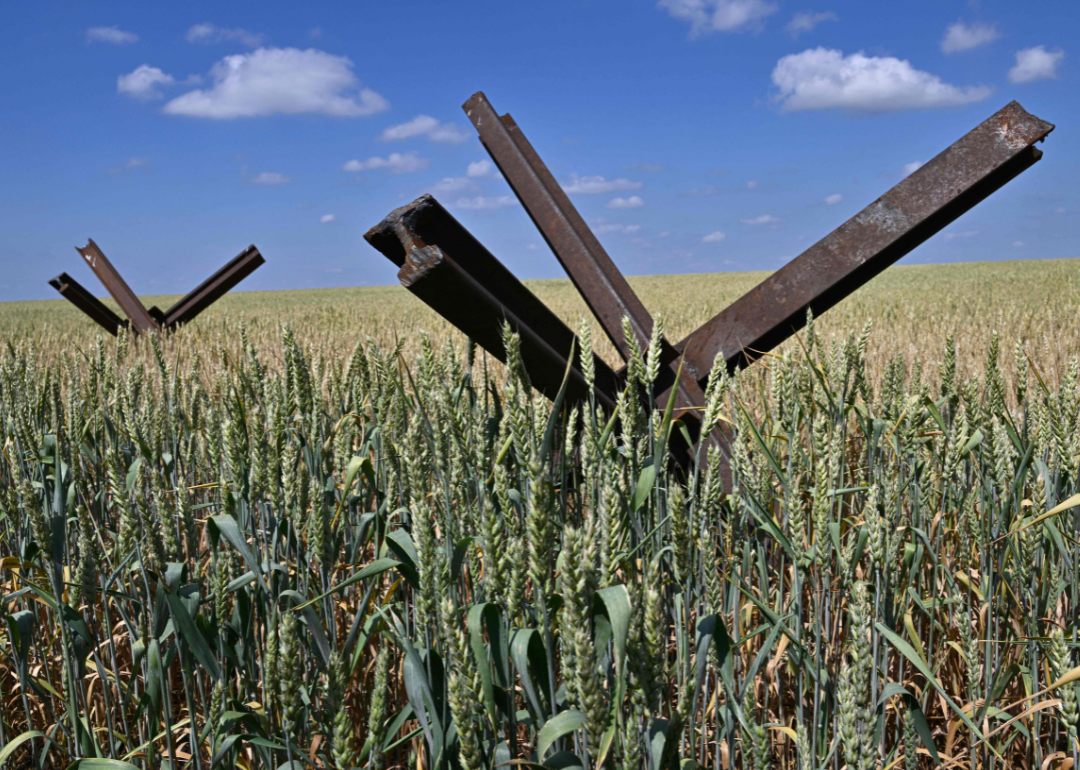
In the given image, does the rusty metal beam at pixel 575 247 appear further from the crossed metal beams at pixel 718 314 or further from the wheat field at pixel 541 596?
the wheat field at pixel 541 596

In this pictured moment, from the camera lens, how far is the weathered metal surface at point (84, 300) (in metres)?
7.07

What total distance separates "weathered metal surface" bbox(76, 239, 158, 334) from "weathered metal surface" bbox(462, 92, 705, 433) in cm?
548

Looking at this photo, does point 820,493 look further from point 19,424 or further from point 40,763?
point 19,424

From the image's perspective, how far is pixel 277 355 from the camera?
5.30m

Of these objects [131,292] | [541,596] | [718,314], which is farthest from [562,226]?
[131,292]

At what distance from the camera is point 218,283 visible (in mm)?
7332

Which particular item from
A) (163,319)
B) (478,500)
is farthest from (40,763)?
(163,319)

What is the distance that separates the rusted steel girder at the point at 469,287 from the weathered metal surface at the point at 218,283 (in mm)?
6283

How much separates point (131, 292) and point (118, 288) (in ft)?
0.61

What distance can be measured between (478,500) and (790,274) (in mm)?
1301

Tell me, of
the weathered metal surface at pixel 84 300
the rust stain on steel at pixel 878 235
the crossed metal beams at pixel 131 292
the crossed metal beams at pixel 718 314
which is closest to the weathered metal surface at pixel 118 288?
the crossed metal beams at pixel 131 292

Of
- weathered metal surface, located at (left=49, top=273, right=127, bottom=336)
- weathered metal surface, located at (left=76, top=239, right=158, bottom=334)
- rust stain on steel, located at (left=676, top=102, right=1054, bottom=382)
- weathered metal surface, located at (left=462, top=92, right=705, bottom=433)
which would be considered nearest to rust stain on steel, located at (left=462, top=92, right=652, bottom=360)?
weathered metal surface, located at (left=462, top=92, right=705, bottom=433)

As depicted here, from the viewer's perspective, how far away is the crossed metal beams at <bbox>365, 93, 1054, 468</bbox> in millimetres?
1644

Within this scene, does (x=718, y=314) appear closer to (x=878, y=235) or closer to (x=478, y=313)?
(x=878, y=235)
